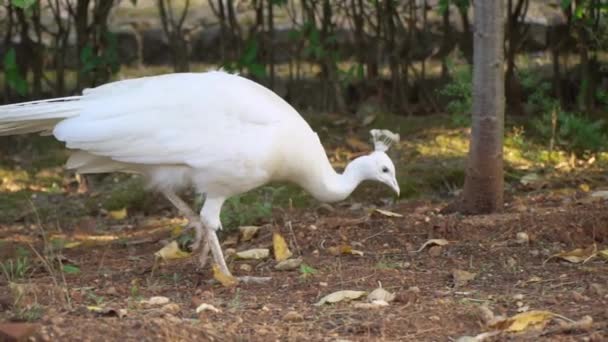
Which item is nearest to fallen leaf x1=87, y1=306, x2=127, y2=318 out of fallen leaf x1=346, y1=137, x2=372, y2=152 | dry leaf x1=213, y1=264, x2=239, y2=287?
dry leaf x1=213, y1=264, x2=239, y2=287

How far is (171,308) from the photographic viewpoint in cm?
452

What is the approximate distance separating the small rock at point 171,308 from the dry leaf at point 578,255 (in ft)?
A: 6.07

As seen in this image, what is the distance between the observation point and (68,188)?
8242 mm

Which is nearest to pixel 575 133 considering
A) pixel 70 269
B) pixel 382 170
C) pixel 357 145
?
pixel 357 145

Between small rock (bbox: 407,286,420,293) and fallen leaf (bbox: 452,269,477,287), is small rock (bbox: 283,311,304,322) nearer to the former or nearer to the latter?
small rock (bbox: 407,286,420,293)

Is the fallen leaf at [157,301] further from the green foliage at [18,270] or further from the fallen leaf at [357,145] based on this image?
the fallen leaf at [357,145]

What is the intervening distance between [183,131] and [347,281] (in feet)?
3.43

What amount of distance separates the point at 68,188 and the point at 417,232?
3.25 metres

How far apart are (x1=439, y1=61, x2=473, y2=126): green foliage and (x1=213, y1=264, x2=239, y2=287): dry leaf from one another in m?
2.98

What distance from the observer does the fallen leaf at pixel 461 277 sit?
505cm

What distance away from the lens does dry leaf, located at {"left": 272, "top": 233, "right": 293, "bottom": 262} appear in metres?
5.75

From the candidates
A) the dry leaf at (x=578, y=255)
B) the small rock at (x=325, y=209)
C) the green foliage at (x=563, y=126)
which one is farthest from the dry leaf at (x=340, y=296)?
the green foliage at (x=563, y=126)

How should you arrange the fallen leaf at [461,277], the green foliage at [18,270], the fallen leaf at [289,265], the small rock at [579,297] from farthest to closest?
the fallen leaf at [289,265] < the green foliage at [18,270] < the fallen leaf at [461,277] < the small rock at [579,297]

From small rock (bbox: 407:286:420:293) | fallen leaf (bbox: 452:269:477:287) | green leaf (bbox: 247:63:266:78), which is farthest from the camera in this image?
green leaf (bbox: 247:63:266:78)
